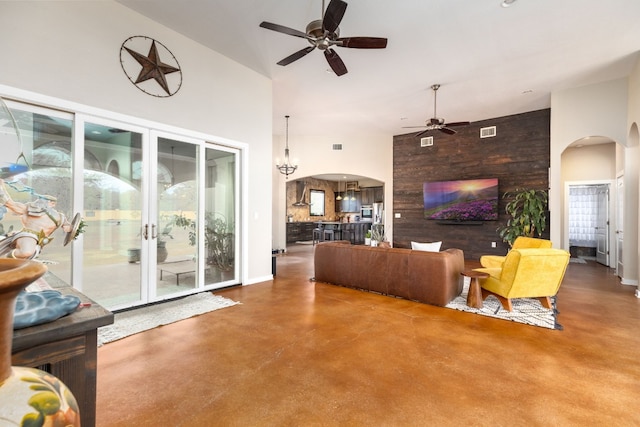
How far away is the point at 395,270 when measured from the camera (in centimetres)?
433

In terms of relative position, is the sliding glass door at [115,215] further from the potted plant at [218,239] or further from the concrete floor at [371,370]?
the concrete floor at [371,370]

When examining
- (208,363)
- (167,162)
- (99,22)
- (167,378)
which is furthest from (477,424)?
(99,22)

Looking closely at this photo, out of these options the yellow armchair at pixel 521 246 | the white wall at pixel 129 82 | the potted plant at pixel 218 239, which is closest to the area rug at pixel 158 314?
the potted plant at pixel 218 239

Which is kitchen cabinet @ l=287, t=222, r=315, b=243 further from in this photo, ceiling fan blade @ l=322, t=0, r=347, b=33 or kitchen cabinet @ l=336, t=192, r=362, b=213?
ceiling fan blade @ l=322, t=0, r=347, b=33

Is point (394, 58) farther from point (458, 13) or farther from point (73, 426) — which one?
point (73, 426)

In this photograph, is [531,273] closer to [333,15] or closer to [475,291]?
[475,291]

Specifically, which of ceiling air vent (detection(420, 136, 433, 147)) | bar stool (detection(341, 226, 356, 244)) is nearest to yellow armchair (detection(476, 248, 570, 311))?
ceiling air vent (detection(420, 136, 433, 147))

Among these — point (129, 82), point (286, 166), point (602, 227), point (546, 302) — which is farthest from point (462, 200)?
point (129, 82)

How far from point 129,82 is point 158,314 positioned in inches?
109

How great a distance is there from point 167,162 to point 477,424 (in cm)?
424

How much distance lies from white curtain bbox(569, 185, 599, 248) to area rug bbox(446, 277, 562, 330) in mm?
5719

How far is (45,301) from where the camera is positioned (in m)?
0.83

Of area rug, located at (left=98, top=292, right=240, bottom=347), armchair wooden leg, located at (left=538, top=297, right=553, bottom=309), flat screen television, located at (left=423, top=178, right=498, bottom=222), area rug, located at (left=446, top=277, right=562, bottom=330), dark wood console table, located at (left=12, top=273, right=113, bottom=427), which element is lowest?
area rug, located at (left=446, top=277, right=562, bottom=330)

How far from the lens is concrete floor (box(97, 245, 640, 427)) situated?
1.87 metres
